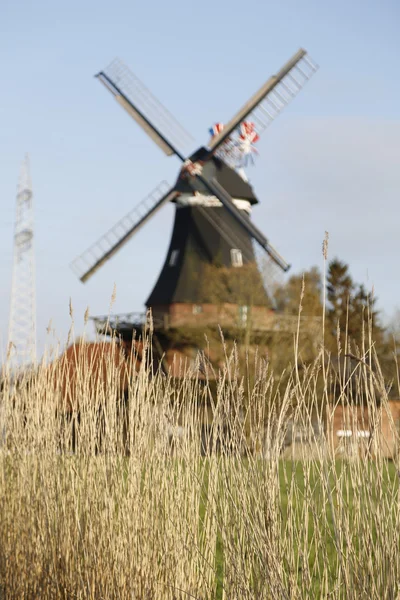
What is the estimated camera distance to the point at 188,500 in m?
3.09

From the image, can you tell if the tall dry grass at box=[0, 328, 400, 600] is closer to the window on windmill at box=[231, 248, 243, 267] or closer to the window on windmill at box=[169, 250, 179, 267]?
the window on windmill at box=[231, 248, 243, 267]

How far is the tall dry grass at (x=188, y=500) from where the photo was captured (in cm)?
204

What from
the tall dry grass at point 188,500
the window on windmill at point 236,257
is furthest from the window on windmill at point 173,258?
the tall dry grass at point 188,500

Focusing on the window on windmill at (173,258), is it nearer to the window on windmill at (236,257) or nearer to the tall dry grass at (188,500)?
the window on windmill at (236,257)

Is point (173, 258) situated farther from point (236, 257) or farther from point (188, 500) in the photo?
point (188, 500)

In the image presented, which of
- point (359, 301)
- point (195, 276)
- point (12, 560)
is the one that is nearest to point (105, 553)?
point (12, 560)

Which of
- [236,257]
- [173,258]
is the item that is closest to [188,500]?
[236,257]

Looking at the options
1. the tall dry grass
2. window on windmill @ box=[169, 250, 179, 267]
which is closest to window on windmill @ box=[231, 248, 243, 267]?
window on windmill @ box=[169, 250, 179, 267]

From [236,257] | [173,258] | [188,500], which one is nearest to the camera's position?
[188,500]

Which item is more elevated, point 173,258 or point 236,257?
point 173,258

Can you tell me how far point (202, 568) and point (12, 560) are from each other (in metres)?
1.58

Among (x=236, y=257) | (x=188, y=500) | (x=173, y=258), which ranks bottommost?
(x=188, y=500)

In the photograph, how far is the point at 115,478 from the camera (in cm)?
324

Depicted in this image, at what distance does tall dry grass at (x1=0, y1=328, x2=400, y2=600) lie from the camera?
204cm
